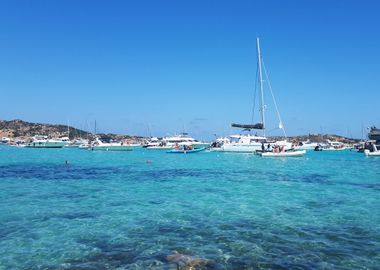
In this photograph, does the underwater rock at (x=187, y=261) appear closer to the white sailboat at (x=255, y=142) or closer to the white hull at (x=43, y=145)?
the white sailboat at (x=255, y=142)

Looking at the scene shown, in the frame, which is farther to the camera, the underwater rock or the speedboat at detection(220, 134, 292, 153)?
the speedboat at detection(220, 134, 292, 153)

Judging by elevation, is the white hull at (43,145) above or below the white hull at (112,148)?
above

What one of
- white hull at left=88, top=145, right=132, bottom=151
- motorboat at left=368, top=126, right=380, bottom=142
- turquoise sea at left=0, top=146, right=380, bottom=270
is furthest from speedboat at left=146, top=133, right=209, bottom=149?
turquoise sea at left=0, top=146, right=380, bottom=270

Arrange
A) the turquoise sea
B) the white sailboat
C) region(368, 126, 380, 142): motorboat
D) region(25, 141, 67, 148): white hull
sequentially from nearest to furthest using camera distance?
the turquoise sea → the white sailboat → region(368, 126, 380, 142): motorboat → region(25, 141, 67, 148): white hull

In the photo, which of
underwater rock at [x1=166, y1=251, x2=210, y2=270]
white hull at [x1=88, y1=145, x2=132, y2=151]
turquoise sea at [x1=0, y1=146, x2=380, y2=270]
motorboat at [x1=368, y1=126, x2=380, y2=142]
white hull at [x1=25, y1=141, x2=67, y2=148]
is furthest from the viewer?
white hull at [x1=25, y1=141, x2=67, y2=148]

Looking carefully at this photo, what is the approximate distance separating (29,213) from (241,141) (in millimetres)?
67673

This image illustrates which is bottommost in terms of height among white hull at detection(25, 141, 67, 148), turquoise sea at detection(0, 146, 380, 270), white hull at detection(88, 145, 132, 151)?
turquoise sea at detection(0, 146, 380, 270)

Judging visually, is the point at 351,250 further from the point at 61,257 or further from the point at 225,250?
the point at 61,257

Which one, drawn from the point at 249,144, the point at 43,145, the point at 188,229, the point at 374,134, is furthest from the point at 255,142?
the point at 43,145

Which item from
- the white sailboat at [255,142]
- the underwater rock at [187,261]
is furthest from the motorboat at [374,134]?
the underwater rock at [187,261]

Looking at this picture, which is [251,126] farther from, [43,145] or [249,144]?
[43,145]

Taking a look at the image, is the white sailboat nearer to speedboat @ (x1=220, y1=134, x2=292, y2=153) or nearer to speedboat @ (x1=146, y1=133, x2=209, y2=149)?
speedboat @ (x1=220, y1=134, x2=292, y2=153)

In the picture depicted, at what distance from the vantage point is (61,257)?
11.2m

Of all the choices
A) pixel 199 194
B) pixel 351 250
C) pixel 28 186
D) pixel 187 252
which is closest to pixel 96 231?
pixel 187 252
